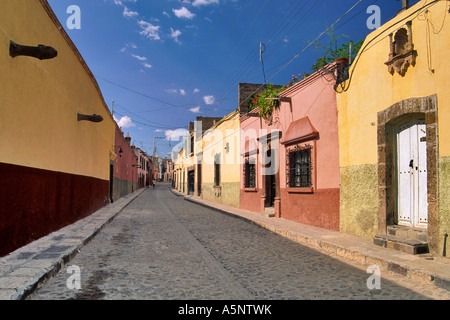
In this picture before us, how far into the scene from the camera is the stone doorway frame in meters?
5.31

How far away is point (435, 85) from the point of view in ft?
17.7

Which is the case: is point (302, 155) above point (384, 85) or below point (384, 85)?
below

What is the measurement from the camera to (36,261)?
4590 mm

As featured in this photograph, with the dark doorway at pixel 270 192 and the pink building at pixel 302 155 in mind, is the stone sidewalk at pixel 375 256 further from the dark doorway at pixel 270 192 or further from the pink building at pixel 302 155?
the dark doorway at pixel 270 192

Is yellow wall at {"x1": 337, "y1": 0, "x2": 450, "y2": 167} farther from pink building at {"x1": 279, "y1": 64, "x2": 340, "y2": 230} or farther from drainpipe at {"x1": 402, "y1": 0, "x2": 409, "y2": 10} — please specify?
pink building at {"x1": 279, "y1": 64, "x2": 340, "y2": 230}

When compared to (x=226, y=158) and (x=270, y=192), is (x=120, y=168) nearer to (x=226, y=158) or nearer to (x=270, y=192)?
(x=226, y=158)

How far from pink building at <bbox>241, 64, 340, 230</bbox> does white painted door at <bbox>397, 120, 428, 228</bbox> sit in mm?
1932

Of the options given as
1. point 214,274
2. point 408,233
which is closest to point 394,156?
point 408,233

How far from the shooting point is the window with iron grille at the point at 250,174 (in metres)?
14.6

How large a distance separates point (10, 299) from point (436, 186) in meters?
5.74

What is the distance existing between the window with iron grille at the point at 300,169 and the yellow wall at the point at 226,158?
222 inches

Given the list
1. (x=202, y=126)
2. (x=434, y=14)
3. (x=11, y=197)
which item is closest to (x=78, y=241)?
(x=11, y=197)

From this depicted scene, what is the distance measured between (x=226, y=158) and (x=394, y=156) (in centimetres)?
1226
